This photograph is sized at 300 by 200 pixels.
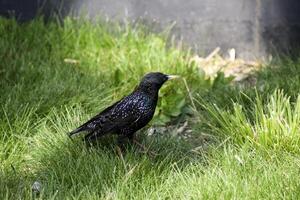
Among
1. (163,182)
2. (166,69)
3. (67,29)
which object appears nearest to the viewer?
(163,182)

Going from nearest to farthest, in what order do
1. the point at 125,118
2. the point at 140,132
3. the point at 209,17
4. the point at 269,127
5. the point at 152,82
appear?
the point at 269,127 < the point at 125,118 < the point at 152,82 < the point at 140,132 < the point at 209,17

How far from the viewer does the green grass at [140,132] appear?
3.36 metres

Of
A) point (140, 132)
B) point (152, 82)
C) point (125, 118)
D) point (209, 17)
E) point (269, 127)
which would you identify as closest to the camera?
point (269, 127)

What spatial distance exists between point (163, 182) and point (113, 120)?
569 millimetres

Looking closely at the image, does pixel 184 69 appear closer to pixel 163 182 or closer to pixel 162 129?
pixel 162 129

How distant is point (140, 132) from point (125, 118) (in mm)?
443

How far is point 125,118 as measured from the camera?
12.6 feet

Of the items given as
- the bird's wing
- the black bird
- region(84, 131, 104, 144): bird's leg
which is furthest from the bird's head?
region(84, 131, 104, 144): bird's leg

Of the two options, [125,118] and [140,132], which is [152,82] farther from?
[140,132]

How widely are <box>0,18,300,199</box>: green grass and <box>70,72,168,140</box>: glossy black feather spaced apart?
106 millimetres

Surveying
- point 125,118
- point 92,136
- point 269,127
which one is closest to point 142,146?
point 125,118

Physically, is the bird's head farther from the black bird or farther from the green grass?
the green grass

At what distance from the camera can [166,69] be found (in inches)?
205

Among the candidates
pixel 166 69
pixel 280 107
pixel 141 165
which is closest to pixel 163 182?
pixel 141 165
